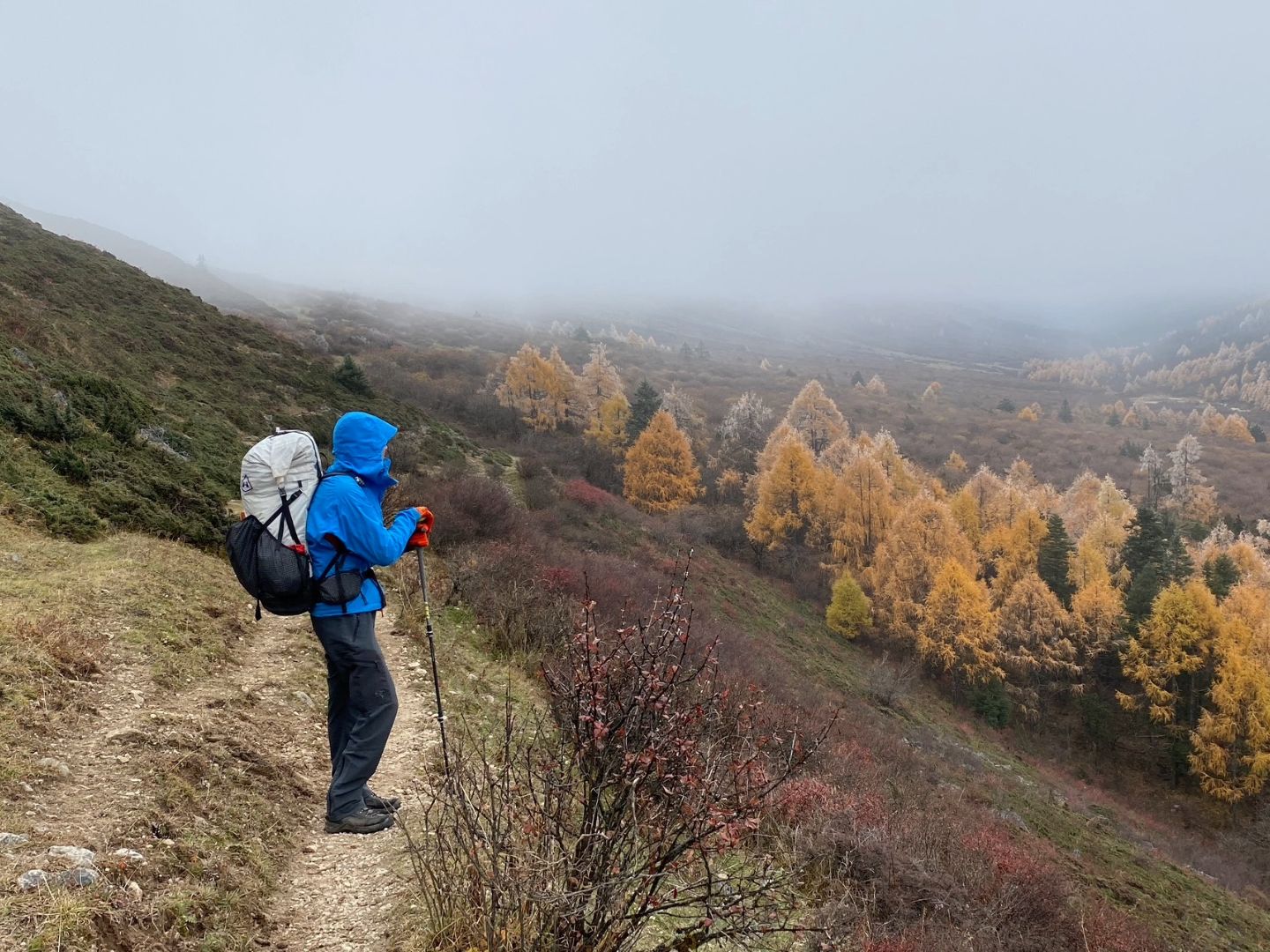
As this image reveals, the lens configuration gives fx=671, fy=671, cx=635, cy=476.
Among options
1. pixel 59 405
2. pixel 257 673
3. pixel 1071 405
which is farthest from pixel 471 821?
pixel 1071 405

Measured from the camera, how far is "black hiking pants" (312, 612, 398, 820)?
3631 millimetres

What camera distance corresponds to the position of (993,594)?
36.4m

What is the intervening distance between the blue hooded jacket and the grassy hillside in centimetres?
566

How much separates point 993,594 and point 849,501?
29.4 feet

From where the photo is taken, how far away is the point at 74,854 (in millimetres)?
2703

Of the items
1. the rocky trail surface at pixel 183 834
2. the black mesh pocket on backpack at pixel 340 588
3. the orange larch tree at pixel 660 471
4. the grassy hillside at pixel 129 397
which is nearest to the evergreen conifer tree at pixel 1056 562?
the orange larch tree at pixel 660 471

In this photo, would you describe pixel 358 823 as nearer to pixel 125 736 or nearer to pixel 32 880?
pixel 125 736

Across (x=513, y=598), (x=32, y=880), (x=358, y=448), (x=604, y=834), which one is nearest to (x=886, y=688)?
(x=513, y=598)

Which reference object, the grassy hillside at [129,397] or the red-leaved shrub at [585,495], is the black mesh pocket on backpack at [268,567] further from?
the red-leaved shrub at [585,495]

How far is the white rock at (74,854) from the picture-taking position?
267 cm

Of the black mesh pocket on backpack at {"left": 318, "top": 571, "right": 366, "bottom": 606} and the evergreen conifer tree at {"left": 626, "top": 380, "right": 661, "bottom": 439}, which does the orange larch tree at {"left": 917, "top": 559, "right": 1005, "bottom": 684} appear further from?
the black mesh pocket on backpack at {"left": 318, "top": 571, "right": 366, "bottom": 606}

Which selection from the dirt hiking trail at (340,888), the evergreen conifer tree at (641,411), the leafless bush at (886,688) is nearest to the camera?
the dirt hiking trail at (340,888)

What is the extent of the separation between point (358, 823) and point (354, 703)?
2.42 feet

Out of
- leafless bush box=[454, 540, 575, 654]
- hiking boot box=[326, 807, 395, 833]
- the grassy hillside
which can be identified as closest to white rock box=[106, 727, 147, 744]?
hiking boot box=[326, 807, 395, 833]
